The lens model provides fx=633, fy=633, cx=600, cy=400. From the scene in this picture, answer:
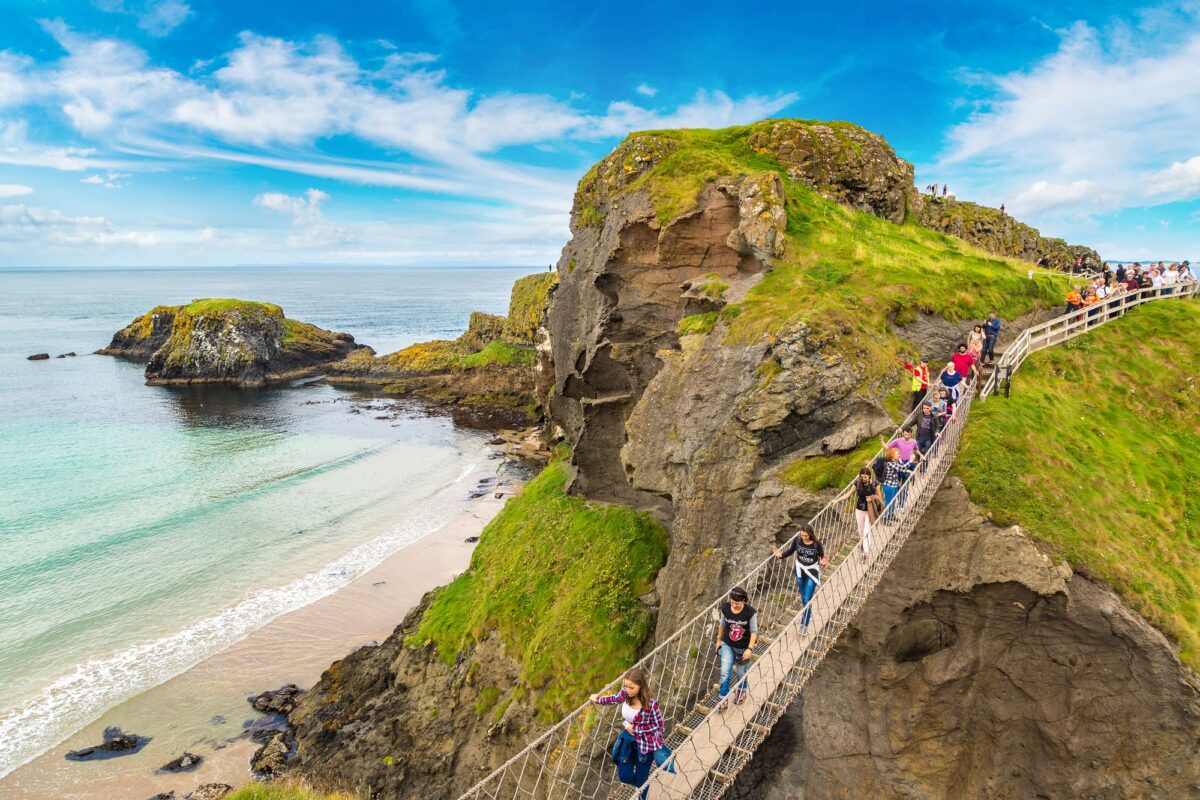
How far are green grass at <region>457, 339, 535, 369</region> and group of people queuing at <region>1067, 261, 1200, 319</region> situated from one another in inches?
2062

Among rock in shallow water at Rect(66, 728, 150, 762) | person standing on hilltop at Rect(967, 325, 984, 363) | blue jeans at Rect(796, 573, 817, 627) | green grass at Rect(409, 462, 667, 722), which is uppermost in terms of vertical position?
person standing on hilltop at Rect(967, 325, 984, 363)

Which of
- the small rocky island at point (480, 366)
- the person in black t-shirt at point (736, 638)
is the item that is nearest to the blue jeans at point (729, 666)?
the person in black t-shirt at point (736, 638)

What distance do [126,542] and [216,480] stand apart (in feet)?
35.2

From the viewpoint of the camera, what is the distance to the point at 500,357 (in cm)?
7262

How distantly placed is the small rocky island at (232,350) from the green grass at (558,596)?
64.9 meters

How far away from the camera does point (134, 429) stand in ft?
183

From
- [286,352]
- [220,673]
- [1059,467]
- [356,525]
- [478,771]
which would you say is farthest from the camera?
[286,352]

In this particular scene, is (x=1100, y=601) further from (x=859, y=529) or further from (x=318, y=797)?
(x=318, y=797)

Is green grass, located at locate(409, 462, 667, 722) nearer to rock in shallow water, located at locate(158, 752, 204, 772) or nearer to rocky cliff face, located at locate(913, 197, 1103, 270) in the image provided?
rock in shallow water, located at locate(158, 752, 204, 772)

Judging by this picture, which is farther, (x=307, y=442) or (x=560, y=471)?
(x=307, y=442)

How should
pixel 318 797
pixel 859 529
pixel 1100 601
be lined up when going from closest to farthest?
pixel 1100 601 → pixel 859 529 → pixel 318 797

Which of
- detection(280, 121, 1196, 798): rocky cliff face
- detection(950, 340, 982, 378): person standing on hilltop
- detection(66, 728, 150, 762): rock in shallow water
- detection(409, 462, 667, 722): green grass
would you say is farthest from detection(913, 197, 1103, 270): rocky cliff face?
detection(66, 728, 150, 762): rock in shallow water

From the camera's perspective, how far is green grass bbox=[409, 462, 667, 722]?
16.8 metres

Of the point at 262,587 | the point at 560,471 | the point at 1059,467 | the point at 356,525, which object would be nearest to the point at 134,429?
the point at 356,525
